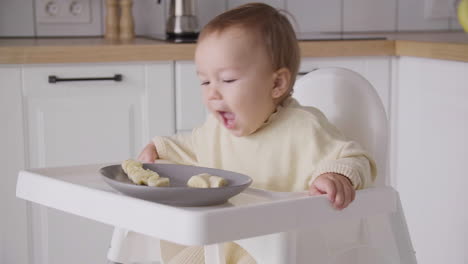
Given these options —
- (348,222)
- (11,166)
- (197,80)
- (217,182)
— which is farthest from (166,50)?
(217,182)

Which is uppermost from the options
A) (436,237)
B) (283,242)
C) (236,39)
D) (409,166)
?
(236,39)

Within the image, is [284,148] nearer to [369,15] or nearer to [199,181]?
[199,181]

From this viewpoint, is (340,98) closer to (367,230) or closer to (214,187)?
(367,230)

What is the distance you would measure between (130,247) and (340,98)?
42cm

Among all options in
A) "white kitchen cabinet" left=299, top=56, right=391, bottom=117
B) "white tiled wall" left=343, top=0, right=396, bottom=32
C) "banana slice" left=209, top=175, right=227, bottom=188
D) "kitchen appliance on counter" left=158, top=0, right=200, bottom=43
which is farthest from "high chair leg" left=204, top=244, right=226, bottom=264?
"white tiled wall" left=343, top=0, right=396, bottom=32

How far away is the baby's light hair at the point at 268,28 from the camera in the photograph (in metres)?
1.18

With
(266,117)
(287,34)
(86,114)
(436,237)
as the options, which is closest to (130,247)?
(266,117)

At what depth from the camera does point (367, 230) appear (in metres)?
1.20

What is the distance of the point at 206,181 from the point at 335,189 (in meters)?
0.16

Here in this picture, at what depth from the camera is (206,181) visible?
3.27 ft

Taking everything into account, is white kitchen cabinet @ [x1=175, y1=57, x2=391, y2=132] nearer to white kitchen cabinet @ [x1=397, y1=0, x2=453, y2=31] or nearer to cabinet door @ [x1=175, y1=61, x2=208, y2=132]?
cabinet door @ [x1=175, y1=61, x2=208, y2=132]

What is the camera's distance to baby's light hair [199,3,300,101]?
3.87 ft

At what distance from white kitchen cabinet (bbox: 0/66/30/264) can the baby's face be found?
890 millimetres

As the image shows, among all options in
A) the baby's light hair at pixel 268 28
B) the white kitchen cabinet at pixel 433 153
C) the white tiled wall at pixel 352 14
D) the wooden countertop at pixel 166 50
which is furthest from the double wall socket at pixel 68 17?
the baby's light hair at pixel 268 28
